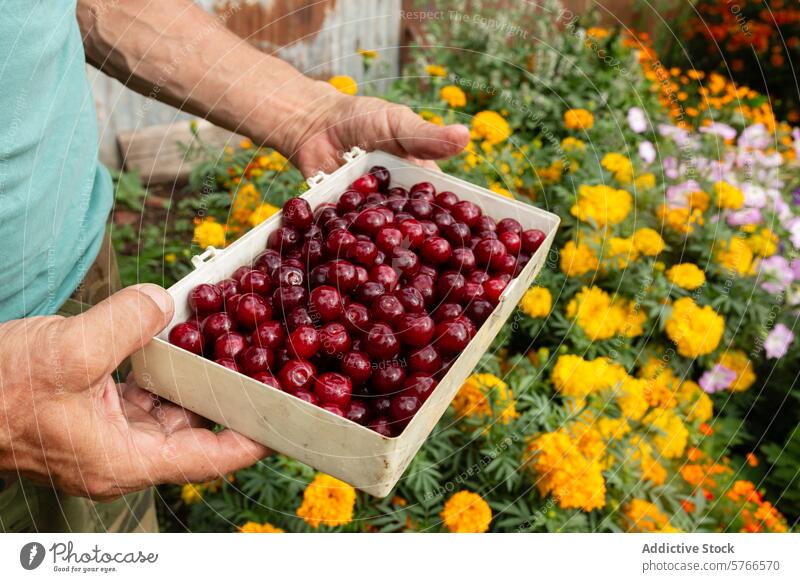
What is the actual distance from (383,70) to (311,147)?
2.02m

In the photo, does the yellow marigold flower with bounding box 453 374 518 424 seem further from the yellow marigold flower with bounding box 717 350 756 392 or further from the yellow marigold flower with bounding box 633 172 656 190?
the yellow marigold flower with bounding box 633 172 656 190

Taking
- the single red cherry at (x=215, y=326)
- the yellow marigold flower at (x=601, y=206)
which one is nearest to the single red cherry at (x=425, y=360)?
the single red cherry at (x=215, y=326)

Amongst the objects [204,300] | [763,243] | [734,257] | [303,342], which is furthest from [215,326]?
[763,243]

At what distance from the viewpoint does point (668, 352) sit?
2.50 m

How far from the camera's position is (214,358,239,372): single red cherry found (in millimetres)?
1501

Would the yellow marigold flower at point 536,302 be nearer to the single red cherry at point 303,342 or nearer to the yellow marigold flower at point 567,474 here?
the yellow marigold flower at point 567,474

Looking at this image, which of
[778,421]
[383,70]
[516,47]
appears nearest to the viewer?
[778,421]

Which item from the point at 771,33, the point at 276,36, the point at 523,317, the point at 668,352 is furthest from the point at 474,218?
the point at 771,33

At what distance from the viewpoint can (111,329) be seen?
1347 mm

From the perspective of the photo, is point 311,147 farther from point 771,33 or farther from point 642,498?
point 771,33

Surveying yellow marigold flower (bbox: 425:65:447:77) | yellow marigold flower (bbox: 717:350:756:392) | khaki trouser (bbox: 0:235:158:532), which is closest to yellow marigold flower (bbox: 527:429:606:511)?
yellow marigold flower (bbox: 717:350:756:392)

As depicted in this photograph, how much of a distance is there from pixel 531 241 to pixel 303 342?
0.73 metres

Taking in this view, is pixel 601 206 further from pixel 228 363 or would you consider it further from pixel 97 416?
pixel 97 416

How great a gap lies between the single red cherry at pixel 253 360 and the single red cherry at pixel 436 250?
53 cm
